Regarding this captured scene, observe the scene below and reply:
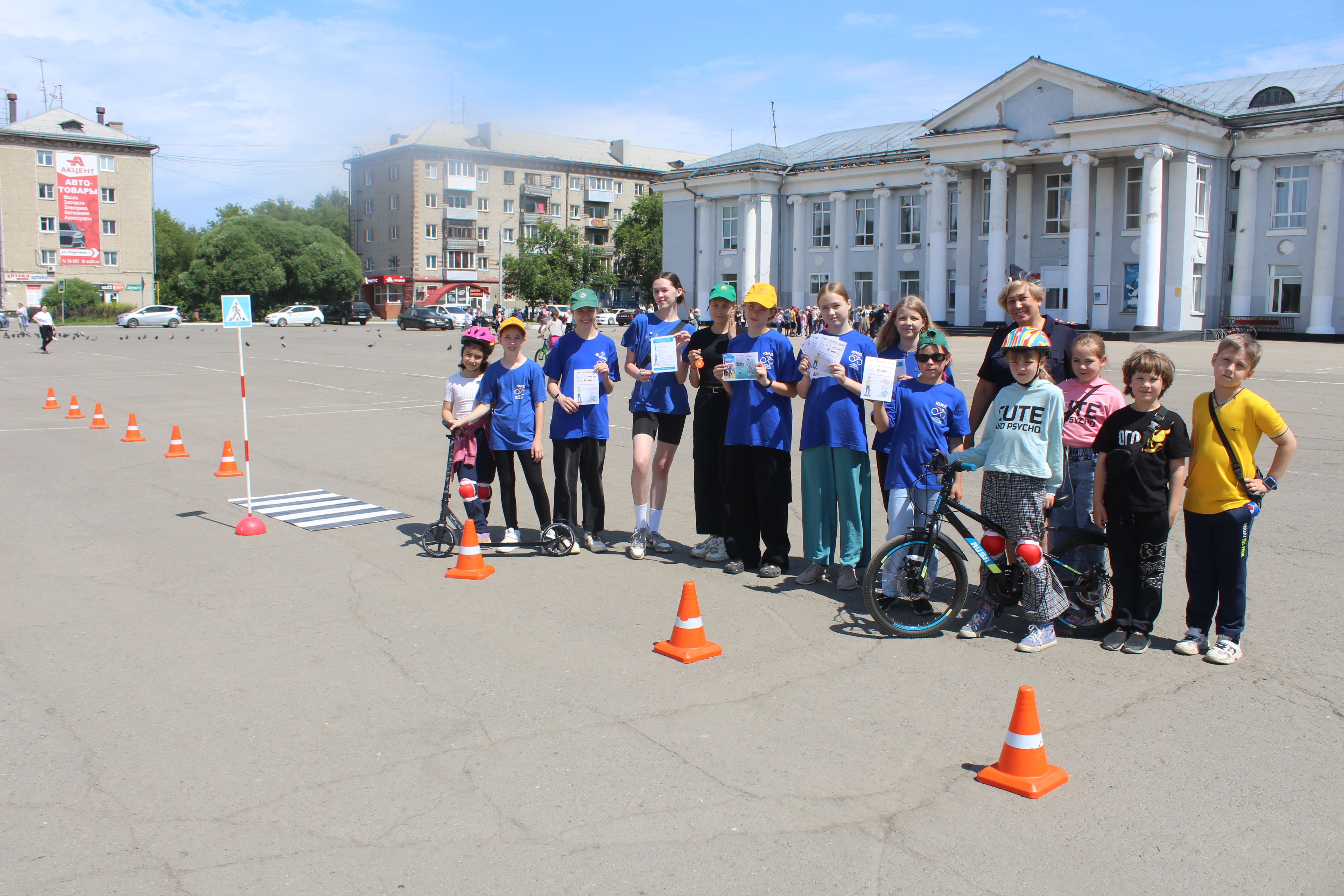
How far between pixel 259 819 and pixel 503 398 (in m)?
4.49

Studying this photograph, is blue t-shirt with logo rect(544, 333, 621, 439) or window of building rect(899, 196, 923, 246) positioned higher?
window of building rect(899, 196, 923, 246)

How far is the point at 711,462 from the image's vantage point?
7.69 meters

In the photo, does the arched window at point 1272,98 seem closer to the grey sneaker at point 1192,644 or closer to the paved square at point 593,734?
the paved square at point 593,734

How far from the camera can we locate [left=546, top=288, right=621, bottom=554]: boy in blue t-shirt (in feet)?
26.0

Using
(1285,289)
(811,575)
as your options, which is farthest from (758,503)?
(1285,289)

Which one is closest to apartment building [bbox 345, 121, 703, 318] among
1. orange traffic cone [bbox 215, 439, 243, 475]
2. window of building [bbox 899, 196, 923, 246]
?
window of building [bbox 899, 196, 923, 246]

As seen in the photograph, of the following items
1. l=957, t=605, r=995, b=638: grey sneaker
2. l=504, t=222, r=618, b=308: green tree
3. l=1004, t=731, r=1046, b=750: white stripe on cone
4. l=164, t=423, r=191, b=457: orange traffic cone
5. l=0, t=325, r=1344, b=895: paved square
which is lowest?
l=0, t=325, r=1344, b=895: paved square

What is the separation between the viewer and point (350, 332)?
189ft

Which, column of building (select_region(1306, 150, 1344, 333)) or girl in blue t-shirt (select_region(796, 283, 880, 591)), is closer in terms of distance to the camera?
girl in blue t-shirt (select_region(796, 283, 880, 591))

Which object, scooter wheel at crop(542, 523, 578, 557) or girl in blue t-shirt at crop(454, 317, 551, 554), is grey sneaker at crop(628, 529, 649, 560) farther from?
girl in blue t-shirt at crop(454, 317, 551, 554)

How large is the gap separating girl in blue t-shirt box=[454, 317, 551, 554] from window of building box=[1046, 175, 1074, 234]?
5106 cm

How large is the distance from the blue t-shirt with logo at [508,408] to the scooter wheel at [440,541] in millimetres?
757

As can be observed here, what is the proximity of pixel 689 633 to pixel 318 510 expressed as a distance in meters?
5.28

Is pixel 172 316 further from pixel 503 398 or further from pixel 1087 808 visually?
pixel 1087 808
